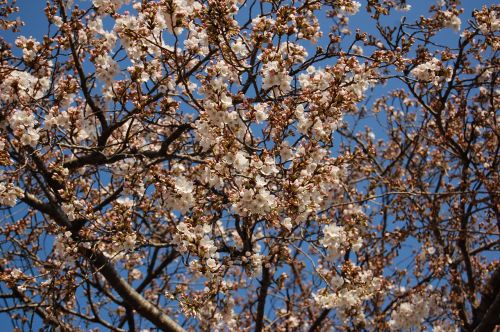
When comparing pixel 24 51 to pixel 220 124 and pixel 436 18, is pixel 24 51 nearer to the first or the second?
pixel 220 124

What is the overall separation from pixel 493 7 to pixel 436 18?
56 centimetres

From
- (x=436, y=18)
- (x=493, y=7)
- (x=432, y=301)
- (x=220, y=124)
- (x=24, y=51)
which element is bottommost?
(x=432, y=301)

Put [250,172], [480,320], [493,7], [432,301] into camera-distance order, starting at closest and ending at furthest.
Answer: [250,172] < [493,7] < [480,320] < [432,301]

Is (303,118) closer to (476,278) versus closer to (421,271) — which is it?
(421,271)

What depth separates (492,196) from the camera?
5.77m

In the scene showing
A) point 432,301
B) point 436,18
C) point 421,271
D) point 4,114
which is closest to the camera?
point 4,114

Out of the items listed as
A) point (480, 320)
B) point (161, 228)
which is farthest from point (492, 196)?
point (161, 228)

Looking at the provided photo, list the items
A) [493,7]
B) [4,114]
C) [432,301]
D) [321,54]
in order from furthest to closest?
1. [432,301]
2. [493,7]
3. [4,114]
4. [321,54]

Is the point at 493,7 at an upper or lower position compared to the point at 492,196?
upper

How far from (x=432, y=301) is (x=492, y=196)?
2.07 m

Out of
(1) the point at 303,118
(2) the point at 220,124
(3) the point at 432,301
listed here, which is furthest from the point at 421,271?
(2) the point at 220,124

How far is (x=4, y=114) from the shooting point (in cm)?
463

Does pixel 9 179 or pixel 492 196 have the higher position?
pixel 9 179

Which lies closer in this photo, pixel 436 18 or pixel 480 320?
pixel 436 18
